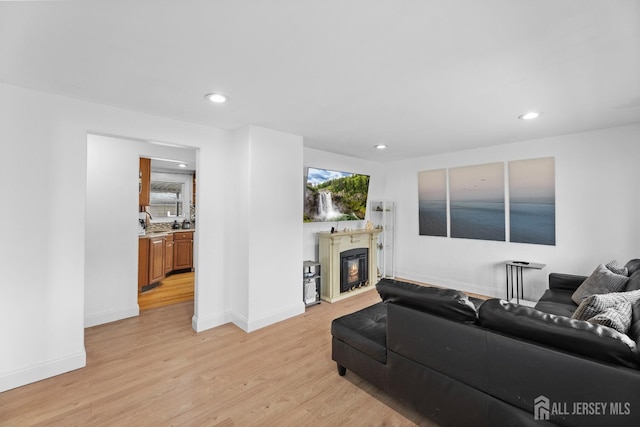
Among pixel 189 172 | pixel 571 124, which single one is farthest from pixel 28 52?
pixel 189 172

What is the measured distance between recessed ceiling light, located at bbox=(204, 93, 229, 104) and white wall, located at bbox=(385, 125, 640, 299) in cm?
390

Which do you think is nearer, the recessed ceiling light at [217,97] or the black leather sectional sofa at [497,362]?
the black leather sectional sofa at [497,362]

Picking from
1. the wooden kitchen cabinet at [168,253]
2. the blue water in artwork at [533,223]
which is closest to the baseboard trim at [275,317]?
the wooden kitchen cabinet at [168,253]

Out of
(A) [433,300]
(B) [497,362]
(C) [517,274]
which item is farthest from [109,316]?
(C) [517,274]

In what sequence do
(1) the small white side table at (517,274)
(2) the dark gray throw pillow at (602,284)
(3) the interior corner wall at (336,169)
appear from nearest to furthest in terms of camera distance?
(2) the dark gray throw pillow at (602,284), (1) the small white side table at (517,274), (3) the interior corner wall at (336,169)

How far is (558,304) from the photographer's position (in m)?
2.76

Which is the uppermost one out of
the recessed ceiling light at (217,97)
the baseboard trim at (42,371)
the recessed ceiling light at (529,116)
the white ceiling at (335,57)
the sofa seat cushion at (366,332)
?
the recessed ceiling light at (529,116)

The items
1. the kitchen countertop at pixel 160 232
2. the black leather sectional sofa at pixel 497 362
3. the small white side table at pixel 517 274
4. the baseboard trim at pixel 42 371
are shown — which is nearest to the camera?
the black leather sectional sofa at pixel 497 362

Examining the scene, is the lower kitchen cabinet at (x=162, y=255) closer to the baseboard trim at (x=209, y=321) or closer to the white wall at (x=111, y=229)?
the white wall at (x=111, y=229)

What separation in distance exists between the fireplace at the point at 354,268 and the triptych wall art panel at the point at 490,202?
129 centimetres

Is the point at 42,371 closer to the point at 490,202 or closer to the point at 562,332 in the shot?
the point at 562,332

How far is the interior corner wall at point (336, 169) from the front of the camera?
449 cm

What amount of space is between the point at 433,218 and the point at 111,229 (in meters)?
4.99

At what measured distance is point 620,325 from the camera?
1.46m
